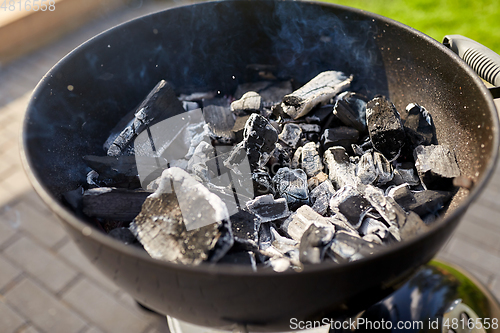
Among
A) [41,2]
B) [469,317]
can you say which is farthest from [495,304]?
[41,2]

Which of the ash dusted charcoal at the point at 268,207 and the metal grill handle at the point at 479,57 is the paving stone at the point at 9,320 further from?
the metal grill handle at the point at 479,57

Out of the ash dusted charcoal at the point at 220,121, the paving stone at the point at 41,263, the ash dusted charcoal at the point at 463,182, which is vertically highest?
the ash dusted charcoal at the point at 220,121

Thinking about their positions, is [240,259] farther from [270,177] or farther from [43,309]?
[43,309]

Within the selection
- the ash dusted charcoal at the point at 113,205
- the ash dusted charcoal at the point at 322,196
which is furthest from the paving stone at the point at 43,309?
the ash dusted charcoal at the point at 322,196

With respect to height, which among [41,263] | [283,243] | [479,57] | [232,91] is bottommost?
[41,263]

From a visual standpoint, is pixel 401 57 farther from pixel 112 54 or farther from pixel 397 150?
pixel 112 54

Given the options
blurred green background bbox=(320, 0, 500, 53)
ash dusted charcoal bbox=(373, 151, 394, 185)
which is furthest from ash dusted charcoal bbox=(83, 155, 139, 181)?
blurred green background bbox=(320, 0, 500, 53)

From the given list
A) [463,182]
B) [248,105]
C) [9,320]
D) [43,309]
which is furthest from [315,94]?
[9,320]
